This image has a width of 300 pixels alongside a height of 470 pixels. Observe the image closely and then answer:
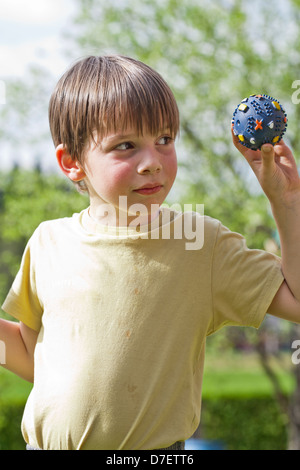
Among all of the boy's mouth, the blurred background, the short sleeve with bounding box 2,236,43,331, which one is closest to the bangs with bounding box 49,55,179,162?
the boy's mouth

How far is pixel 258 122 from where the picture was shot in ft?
4.77

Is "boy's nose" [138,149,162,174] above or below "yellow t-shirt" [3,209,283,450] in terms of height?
above

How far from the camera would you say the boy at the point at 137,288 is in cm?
139

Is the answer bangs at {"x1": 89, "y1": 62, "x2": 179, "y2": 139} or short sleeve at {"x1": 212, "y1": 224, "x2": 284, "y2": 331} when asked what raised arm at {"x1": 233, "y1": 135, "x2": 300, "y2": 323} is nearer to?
short sleeve at {"x1": 212, "y1": 224, "x2": 284, "y2": 331}

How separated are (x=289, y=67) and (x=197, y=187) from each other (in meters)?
2.02

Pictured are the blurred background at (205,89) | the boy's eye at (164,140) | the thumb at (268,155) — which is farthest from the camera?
the blurred background at (205,89)

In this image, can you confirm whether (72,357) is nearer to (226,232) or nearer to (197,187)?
(226,232)

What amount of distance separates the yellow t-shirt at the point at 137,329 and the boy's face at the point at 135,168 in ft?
0.32

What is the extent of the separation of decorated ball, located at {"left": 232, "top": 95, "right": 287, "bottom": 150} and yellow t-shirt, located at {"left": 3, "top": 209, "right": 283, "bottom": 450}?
217 millimetres

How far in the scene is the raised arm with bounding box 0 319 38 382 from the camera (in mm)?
1665

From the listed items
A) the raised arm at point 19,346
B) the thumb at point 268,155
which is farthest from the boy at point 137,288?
the raised arm at point 19,346

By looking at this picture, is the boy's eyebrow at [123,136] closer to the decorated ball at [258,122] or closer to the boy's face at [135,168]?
the boy's face at [135,168]

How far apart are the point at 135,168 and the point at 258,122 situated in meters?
0.31
